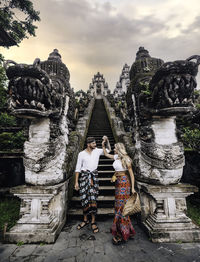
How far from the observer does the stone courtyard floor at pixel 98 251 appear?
1.91m

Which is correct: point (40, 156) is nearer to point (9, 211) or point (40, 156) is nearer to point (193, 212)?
point (9, 211)

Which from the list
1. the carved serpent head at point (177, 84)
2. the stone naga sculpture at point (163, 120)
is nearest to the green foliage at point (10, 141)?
the stone naga sculpture at point (163, 120)

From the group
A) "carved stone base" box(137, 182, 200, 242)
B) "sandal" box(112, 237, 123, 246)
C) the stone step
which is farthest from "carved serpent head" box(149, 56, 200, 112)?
the stone step

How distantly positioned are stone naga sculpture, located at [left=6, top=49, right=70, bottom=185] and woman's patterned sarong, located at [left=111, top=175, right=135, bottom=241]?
4.12ft

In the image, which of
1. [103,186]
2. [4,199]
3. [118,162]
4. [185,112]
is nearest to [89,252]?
[118,162]

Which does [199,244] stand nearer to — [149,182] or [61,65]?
[149,182]

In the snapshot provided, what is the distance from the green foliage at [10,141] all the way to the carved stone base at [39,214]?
2.82 metres

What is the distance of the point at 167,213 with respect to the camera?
2.45 m

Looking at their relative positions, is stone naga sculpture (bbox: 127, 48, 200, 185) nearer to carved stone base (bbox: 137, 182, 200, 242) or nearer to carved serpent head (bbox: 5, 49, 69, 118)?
carved stone base (bbox: 137, 182, 200, 242)

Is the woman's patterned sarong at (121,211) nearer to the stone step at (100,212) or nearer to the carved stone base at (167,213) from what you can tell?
the carved stone base at (167,213)

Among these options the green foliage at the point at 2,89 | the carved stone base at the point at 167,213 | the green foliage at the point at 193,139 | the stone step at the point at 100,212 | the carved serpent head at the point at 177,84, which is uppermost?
the green foliage at the point at 2,89

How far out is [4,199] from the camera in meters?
4.14

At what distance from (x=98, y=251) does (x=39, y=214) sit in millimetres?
1290

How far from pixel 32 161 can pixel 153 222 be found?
2.68 meters
